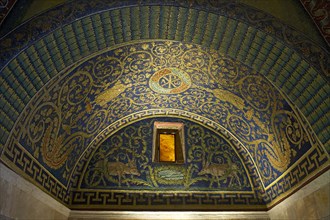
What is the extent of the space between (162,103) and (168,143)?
0.92 meters

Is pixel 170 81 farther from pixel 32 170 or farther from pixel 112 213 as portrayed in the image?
pixel 32 170

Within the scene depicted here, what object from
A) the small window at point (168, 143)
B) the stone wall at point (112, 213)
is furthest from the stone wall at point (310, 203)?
the small window at point (168, 143)

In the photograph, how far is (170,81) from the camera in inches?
239

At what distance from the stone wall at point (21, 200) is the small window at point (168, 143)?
2264 millimetres

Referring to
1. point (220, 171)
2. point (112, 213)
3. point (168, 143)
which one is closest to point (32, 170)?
point (112, 213)

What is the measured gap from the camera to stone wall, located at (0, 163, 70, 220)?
3987mm

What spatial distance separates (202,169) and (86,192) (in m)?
2.34

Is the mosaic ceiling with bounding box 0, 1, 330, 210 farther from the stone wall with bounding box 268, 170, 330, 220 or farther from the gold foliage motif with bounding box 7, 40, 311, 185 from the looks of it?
the stone wall with bounding box 268, 170, 330, 220

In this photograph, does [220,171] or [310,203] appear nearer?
[310,203]

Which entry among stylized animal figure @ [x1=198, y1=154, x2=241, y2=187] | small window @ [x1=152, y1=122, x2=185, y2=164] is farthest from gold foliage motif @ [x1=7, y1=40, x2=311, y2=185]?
small window @ [x1=152, y1=122, x2=185, y2=164]

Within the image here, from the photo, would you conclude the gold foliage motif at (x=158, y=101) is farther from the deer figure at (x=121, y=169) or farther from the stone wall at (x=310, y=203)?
the stone wall at (x=310, y=203)

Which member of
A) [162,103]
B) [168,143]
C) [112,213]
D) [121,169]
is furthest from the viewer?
[168,143]

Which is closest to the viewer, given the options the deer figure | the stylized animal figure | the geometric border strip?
the geometric border strip

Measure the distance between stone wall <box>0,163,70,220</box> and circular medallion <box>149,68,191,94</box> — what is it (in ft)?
8.74
